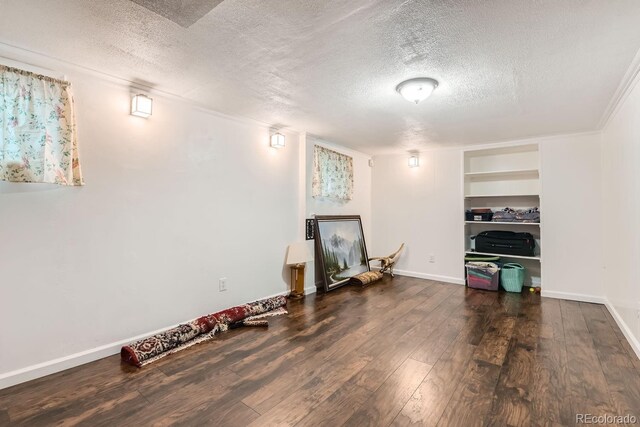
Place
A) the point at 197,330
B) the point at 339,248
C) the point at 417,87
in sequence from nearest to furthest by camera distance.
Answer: the point at 417,87 → the point at 197,330 → the point at 339,248

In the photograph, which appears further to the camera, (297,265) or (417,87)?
(297,265)

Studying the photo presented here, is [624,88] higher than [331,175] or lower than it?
higher

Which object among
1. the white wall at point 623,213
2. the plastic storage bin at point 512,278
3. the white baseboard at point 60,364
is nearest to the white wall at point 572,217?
the white wall at point 623,213

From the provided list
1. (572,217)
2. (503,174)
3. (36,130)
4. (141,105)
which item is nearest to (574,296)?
(572,217)

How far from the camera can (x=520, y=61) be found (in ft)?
7.05

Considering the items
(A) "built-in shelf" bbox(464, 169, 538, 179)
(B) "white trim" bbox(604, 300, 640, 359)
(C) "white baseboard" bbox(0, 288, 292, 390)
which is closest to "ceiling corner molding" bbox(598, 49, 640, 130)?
(A) "built-in shelf" bbox(464, 169, 538, 179)

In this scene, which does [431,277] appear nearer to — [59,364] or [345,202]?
[345,202]

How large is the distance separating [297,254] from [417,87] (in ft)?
8.16

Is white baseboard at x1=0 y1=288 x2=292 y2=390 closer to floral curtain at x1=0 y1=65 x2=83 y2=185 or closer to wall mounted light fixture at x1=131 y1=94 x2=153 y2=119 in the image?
floral curtain at x1=0 y1=65 x2=83 y2=185

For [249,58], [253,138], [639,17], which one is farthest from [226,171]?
[639,17]

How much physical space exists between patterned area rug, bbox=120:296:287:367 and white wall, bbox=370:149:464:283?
2773 millimetres

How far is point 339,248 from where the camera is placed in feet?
16.0

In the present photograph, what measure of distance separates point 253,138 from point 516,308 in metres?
3.84

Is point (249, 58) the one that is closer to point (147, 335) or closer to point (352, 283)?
point (147, 335)
